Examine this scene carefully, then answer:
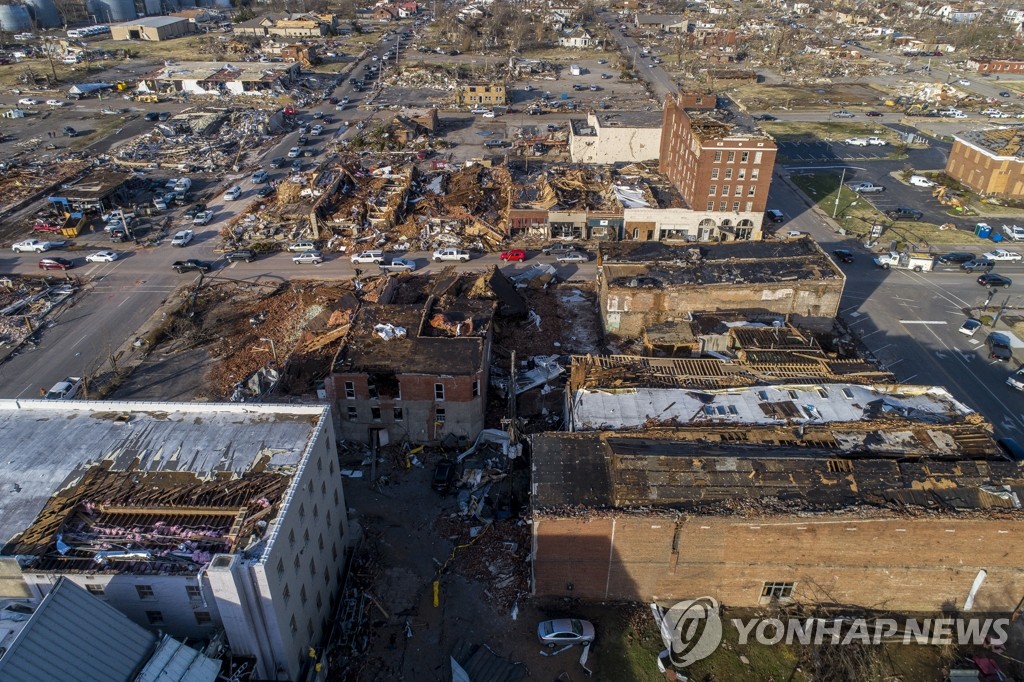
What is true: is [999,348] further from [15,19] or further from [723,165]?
[15,19]

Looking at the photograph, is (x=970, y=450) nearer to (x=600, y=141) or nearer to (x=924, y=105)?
(x=600, y=141)

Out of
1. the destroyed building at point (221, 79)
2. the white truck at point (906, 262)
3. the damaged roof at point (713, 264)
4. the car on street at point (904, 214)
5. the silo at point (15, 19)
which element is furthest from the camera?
the silo at point (15, 19)

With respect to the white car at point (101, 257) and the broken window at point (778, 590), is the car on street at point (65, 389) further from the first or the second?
the broken window at point (778, 590)

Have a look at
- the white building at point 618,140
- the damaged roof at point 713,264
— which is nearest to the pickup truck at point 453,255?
the damaged roof at point 713,264

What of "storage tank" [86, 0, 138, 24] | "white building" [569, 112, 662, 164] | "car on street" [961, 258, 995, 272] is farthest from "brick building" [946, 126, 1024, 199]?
"storage tank" [86, 0, 138, 24]

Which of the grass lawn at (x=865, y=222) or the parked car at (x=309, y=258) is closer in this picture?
the parked car at (x=309, y=258)

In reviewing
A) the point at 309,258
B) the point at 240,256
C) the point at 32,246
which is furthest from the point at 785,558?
the point at 32,246

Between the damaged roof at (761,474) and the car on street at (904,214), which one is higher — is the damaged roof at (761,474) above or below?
above
